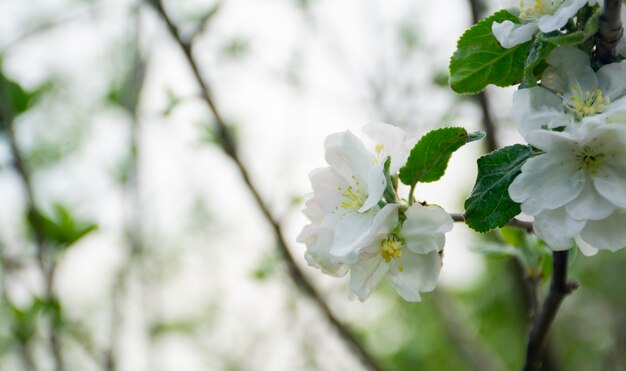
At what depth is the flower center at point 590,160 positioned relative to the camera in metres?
0.62

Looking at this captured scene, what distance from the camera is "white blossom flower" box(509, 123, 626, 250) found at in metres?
0.62

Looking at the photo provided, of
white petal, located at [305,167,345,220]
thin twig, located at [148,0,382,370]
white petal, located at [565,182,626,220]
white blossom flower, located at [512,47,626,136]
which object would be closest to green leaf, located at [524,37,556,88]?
white blossom flower, located at [512,47,626,136]

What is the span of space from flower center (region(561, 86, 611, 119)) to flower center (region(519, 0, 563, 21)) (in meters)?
0.09

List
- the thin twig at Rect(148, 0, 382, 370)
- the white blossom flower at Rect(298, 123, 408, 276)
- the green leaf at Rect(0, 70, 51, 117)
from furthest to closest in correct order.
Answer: the green leaf at Rect(0, 70, 51, 117)
the thin twig at Rect(148, 0, 382, 370)
the white blossom flower at Rect(298, 123, 408, 276)

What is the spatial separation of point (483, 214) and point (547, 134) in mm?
119

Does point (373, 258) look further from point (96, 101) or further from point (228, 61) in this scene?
point (96, 101)

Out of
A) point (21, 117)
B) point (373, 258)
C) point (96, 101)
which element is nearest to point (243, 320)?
point (96, 101)

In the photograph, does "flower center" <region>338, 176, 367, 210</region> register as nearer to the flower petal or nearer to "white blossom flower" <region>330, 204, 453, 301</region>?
"white blossom flower" <region>330, 204, 453, 301</region>

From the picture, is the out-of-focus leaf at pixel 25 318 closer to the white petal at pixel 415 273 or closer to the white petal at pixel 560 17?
the white petal at pixel 415 273

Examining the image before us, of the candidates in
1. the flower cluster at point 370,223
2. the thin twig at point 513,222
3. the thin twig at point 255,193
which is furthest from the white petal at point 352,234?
the thin twig at point 255,193

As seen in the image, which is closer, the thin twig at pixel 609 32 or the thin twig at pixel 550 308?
the thin twig at pixel 609 32

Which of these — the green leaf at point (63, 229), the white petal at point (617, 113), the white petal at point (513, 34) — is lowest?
the green leaf at point (63, 229)

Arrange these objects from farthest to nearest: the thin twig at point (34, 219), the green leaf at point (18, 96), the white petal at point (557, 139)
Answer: the green leaf at point (18, 96) < the thin twig at point (34, 219) < the white petal at point (557, 139)

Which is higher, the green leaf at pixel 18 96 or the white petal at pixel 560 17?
the white petal at pixel 560 17
